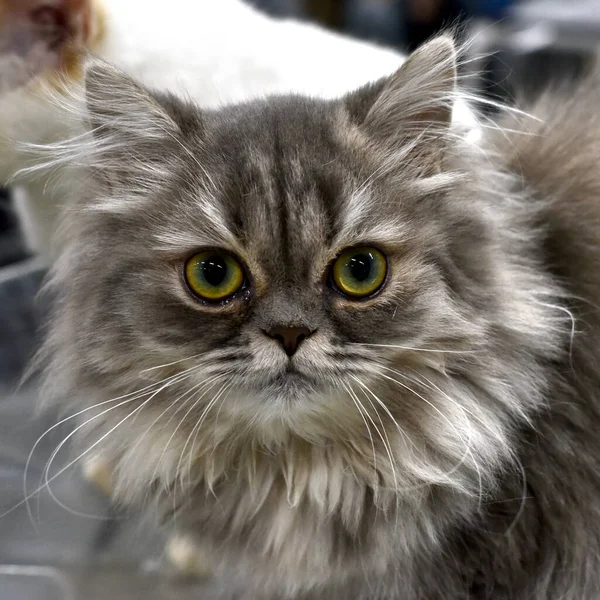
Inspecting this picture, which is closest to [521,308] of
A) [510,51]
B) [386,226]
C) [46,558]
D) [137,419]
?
[386,226]

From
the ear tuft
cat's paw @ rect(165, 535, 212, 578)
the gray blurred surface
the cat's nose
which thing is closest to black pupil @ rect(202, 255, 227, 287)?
the cat's nose

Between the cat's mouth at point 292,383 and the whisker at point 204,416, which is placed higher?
the cat's mouth at point 292,383

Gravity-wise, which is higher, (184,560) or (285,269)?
(285,269)

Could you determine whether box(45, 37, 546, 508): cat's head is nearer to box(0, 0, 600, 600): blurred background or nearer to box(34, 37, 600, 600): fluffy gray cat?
box(34, 37, 600, 600): fluffy gray cat

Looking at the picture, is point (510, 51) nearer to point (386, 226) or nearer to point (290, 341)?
point (386, 226)

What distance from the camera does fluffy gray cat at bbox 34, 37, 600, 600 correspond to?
0.96 metres

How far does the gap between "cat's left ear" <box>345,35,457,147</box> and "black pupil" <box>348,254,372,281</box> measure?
0.20m

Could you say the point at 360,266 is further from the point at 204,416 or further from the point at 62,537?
the point at 62,537

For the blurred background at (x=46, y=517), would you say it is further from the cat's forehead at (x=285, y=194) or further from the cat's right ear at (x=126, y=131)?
the cat's right ear at (x=126, y=131)

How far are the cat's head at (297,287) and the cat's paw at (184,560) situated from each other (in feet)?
0.93

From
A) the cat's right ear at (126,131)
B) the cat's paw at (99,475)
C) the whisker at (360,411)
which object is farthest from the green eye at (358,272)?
the cat's paw at (99,475)

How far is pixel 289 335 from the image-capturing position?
91 centimetres

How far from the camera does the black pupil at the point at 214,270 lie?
0.97 m

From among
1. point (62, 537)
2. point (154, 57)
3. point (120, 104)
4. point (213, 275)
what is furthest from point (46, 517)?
point (154, 57)
